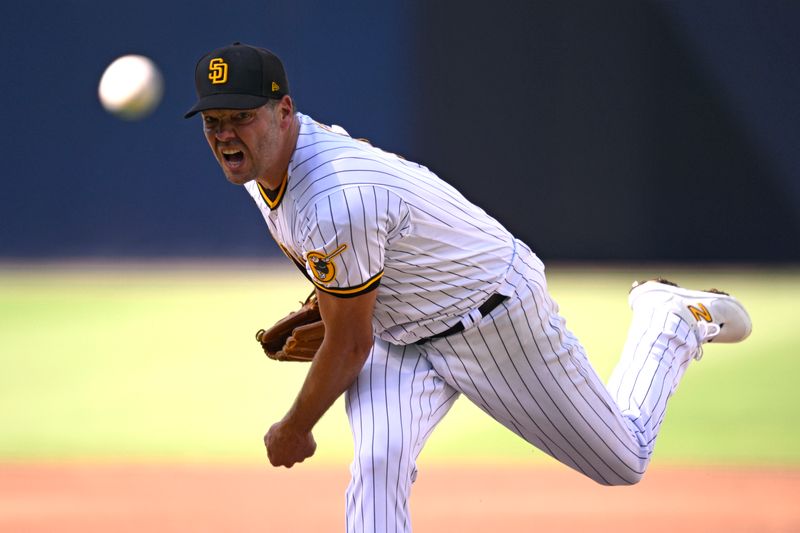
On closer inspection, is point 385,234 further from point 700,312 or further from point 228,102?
point 700,312

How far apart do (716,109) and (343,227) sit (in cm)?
767

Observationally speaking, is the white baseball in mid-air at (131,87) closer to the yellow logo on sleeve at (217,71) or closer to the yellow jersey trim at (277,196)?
the yellow jersey trim at (277,196)

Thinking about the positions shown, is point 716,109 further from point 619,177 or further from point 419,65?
point 419,65

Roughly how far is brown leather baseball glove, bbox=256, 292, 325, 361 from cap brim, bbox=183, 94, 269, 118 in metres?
0.90

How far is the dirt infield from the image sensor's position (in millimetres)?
4543

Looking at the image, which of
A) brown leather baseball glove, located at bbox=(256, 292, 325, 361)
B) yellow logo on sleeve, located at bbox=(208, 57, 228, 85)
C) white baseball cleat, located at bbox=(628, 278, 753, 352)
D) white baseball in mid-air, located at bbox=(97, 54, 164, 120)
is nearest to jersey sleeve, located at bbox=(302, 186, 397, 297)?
yellow logo on sleeve, located at bbox=(208, 57, 228, 85)

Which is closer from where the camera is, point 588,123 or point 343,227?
point 343,227

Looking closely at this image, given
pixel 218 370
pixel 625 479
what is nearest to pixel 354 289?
pixel 625 479

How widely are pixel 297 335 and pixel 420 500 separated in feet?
5.12

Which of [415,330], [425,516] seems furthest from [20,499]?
[415,330]

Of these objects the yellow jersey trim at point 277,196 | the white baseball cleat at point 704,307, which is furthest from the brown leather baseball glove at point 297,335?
the white baseball cleat at point 704,307

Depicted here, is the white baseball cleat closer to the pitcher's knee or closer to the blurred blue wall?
the pitcher's knee

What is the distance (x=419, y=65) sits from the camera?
9906mm

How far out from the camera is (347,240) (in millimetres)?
2947
